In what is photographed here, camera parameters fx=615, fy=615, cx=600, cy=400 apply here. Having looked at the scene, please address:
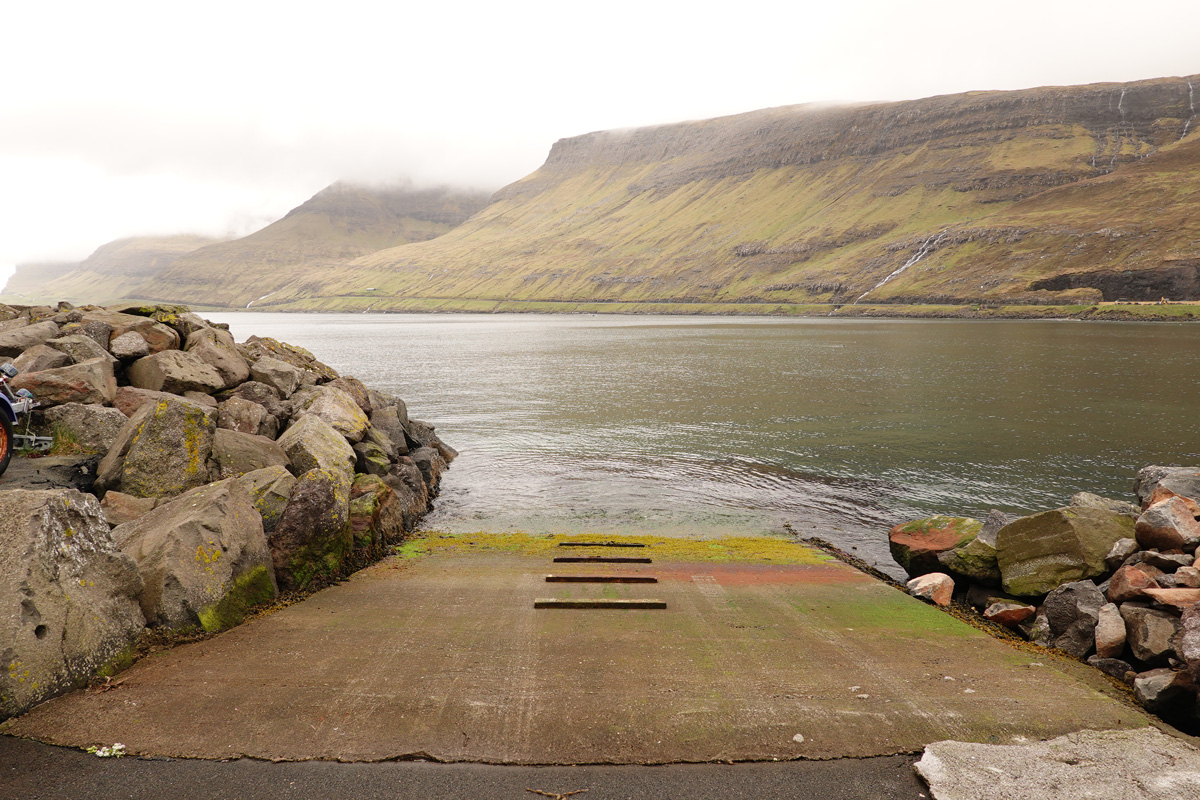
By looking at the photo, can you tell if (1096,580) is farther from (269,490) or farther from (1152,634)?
(269,490)

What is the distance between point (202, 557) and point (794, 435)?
27.9 metres

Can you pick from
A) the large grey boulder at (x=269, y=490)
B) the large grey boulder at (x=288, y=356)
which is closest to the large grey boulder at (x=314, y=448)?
the large grey boulder at (x=269, y=490)

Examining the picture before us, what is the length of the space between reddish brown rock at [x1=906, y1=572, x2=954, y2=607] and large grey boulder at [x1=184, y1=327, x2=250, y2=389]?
1882 centimetres

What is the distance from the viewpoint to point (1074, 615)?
997cm

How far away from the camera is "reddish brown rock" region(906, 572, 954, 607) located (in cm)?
1221

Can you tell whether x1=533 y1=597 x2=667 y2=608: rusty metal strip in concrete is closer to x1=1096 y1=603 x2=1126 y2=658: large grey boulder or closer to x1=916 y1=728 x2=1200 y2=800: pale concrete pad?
x1=916 y1=728 x2=1200 y2=800: pale concrete pad

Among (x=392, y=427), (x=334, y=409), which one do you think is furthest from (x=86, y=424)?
(x=392, y=427)

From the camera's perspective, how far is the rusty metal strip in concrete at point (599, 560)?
13.5m

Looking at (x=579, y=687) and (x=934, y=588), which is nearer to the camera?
(x=579, y=687)

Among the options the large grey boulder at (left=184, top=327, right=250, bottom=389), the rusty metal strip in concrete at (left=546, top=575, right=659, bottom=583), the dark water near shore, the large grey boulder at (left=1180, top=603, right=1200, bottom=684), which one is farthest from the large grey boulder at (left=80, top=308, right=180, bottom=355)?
the large grey boulder at (left=1180, top=603, right=1200, bottom=684)

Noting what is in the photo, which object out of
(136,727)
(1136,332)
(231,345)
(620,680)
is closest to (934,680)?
(620,680)

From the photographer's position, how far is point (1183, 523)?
1074 centimetres

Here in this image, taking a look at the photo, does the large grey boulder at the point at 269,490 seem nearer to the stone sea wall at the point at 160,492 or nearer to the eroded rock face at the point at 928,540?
the stone sea wall at the point at 160,492

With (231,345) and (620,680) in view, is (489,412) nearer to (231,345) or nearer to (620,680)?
(231,345)
